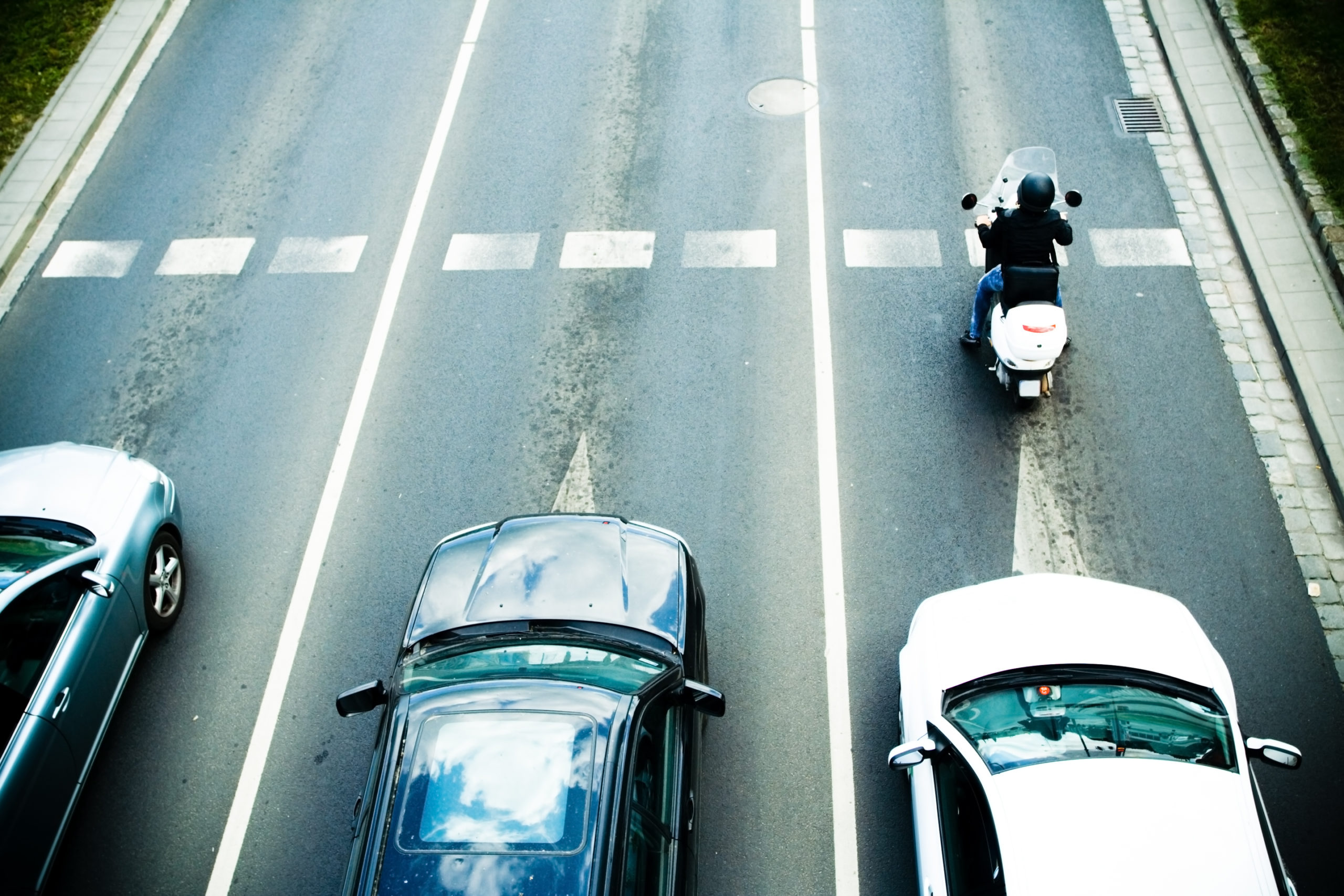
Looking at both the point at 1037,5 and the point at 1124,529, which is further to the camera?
the point at 1037,5

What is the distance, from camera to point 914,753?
5.85m

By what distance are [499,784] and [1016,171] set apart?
22.5ft

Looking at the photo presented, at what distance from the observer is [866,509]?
822 cm

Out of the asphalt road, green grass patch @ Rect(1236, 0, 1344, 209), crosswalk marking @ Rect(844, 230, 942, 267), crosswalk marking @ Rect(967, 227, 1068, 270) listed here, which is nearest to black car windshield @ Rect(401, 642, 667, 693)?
the asphalt road

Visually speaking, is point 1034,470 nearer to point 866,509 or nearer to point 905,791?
point 866,509

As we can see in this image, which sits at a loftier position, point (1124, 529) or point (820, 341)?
point (820, 341)

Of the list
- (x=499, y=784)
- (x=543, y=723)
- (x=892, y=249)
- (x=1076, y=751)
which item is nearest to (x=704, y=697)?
(x=543, y=723)

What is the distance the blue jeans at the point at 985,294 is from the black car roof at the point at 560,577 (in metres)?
3.85

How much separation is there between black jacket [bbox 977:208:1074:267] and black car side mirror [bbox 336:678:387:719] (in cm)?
607

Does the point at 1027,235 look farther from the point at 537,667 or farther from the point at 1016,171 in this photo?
the point at 537,667

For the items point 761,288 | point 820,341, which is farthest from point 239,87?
point 820,341

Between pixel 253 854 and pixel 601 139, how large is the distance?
8.45 m

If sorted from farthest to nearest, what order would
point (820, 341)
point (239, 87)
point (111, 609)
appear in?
point (239, 87)
point (820, 341)
point (111, 609)

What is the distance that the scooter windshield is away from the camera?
8578 mm
